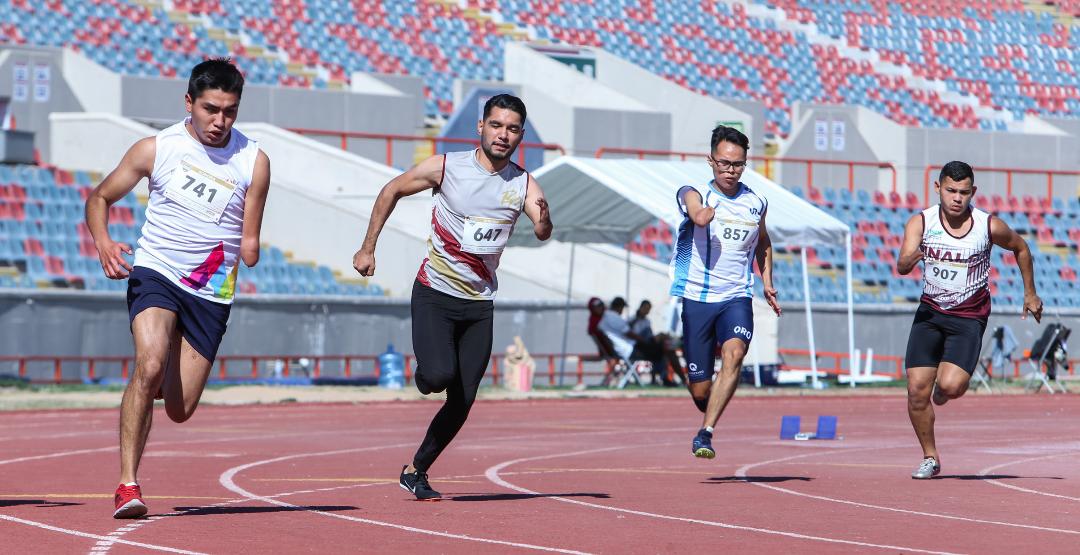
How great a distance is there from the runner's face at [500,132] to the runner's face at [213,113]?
148 cm

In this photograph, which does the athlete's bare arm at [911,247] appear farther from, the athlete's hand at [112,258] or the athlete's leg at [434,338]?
the athlete's hand at [112,258]

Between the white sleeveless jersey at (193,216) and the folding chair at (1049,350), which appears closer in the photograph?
the white sleeveless jersey at (193,216)

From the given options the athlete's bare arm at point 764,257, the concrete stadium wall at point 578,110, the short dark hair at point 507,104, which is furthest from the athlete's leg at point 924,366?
the concrete stadium wall at point 578,110

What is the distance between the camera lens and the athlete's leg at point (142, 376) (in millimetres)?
8109

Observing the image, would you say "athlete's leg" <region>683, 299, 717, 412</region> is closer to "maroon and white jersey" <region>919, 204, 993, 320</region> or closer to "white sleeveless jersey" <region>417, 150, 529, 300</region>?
"maroon and white jersey" <region>919, 204, 993, 320</region>

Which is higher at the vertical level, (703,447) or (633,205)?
(633,205)

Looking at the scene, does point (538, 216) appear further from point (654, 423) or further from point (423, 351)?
point (654, 423)

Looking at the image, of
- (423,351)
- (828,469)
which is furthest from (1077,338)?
(423,351)

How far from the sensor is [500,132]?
933 centimetres

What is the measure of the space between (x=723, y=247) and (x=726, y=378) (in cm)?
83

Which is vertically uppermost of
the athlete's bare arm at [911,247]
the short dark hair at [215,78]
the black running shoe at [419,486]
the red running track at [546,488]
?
the short dark hair at [215,78]

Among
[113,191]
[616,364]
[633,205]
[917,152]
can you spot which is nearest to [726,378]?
[113,191]

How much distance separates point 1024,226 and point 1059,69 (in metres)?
13.0

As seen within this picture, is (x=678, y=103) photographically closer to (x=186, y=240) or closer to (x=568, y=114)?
(x=568, y=114)
